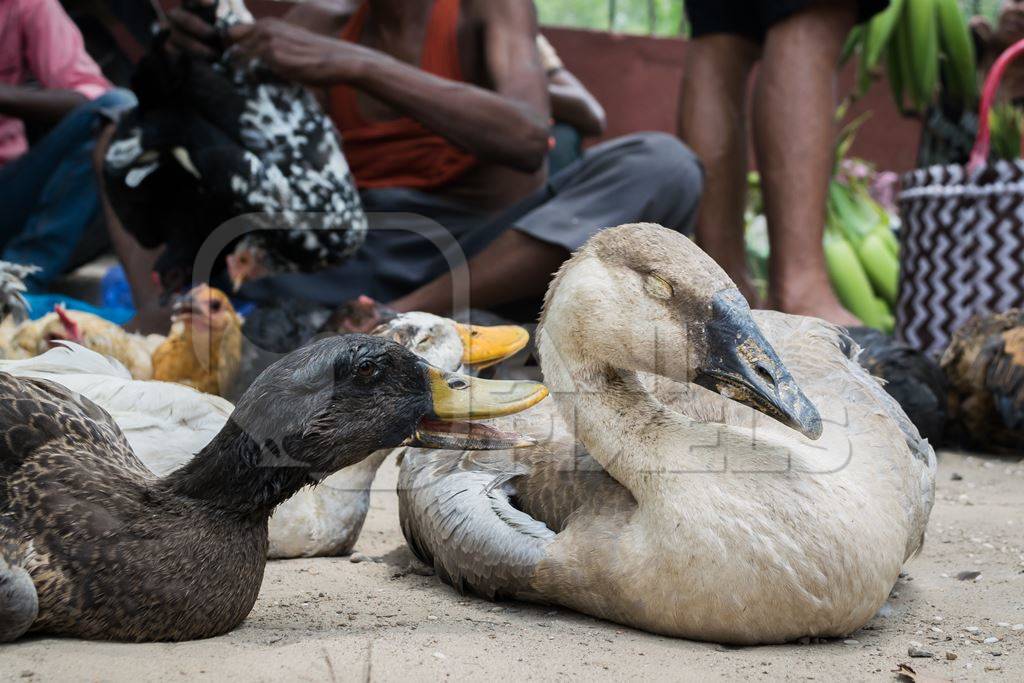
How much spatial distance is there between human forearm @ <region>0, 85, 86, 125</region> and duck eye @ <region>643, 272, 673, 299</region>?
4.21 m

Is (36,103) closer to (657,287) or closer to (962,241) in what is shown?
(657,287)

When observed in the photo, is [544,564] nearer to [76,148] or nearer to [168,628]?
[168,628]

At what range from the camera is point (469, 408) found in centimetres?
226

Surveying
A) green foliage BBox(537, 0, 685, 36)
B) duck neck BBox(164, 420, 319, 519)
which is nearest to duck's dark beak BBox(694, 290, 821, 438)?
duck neck BBox(164, 420, 319, 519)

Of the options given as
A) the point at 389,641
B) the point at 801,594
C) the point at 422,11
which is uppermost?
the point at 422,11

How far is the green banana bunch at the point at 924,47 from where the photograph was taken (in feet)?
21.0

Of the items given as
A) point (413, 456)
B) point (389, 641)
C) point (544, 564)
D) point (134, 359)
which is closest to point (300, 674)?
point (389, 641)

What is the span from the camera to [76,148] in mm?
5473

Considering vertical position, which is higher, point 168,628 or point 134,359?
point 168,628

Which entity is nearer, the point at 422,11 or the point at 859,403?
the point at 859,403

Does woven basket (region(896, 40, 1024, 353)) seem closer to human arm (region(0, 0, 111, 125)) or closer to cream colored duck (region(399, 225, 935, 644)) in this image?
cream colored duck (region(399, 225, 935, 644))

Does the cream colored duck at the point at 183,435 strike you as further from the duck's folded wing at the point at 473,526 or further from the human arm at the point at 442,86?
the human arm at the point at 442,86

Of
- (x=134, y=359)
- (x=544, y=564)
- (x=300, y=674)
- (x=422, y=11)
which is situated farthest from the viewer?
(x=422, y=11)

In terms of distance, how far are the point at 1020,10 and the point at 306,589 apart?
514 centimetres
